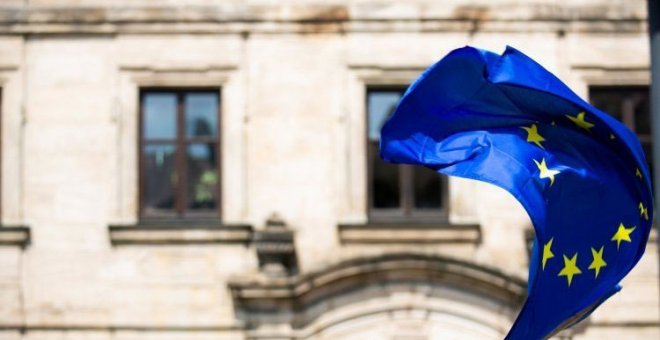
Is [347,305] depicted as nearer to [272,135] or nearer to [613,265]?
[272,135]

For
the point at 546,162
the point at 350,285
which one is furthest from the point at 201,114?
the point at 546,162

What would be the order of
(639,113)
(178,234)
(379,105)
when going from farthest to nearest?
(639,113) < (379,105) < (178,234)

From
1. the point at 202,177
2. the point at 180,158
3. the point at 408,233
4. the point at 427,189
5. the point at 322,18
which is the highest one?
the point at 322,18

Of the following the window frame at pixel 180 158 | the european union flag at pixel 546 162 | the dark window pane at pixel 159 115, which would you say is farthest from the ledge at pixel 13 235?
the european union flag at pixel 546 162

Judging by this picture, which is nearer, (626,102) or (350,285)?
(350,285)

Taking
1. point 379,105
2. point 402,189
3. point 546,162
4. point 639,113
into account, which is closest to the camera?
point 546,162

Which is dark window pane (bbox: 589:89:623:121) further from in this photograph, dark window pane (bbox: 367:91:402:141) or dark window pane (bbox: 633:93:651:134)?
dark window pane (bbox: 367:91:402:141)

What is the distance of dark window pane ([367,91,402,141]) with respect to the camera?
709 inches

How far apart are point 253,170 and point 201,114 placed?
2.86ft

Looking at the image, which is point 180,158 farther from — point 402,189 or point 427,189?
point 427,189

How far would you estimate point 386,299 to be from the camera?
17.5m

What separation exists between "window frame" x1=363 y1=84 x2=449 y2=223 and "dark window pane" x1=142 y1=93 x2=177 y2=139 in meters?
2.08

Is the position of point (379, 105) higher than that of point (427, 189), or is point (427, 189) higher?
point (379, 105)

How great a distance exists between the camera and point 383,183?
17.9 metres
